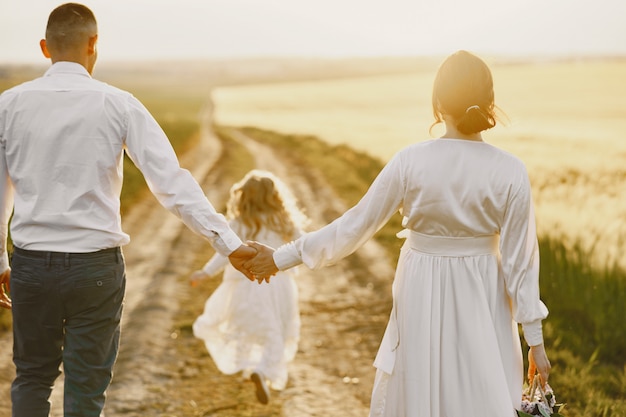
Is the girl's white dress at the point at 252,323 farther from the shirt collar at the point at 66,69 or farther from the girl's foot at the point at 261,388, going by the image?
the shirt collar at the point at 66,69

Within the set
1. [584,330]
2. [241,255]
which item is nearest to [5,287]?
[241,255]

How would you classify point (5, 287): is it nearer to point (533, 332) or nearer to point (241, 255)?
point (241, 255)

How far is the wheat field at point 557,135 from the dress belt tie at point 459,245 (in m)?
0.50

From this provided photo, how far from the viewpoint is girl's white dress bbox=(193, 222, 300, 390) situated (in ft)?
18.1

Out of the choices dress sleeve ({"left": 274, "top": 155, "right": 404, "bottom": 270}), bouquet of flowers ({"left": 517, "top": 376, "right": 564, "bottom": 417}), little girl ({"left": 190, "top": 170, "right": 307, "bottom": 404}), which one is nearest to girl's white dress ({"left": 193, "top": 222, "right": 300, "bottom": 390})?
little girl ({"left": 190, "top": 170, "right": 307, "bottom": 404})

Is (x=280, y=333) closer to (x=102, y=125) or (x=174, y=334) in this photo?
(x=174, y=334)

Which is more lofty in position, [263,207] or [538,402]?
[263,207]

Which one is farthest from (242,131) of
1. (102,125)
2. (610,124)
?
(102,125)

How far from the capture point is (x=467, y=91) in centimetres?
327

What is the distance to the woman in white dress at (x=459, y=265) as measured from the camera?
3275 millimetres

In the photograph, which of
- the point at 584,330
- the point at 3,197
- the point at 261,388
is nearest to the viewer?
the point at 3,197

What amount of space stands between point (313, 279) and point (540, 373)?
565cm

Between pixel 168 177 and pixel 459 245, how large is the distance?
1.35 meters

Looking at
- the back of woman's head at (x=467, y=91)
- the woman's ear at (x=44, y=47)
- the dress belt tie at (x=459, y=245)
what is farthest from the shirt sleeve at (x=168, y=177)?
the back of woman's head at (x=467, y=91)
